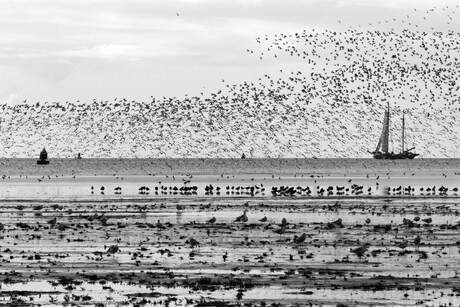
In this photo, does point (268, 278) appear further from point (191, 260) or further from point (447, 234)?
point (447, 234)

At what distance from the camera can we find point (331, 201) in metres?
88.5

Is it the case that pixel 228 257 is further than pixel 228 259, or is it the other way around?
pixel 228 257

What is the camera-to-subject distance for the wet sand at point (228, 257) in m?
33.0

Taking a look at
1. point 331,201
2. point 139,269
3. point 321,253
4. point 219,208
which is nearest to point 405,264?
point 321,253

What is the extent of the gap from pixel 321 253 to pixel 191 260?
203 inches

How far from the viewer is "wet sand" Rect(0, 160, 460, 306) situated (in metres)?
33.0

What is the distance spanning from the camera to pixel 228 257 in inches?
1678

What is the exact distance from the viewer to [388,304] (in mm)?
31344

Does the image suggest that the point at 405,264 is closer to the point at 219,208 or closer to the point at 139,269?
the point at 139,269

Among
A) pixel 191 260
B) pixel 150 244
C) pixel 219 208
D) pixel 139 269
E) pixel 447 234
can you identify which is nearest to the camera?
pixel 139 269

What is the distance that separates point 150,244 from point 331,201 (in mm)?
41697

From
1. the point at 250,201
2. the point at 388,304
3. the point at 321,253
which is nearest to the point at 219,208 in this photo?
the point at 250,201

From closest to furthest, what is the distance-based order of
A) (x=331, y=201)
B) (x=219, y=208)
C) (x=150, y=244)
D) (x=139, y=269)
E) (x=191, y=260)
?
1. (x=139, y=269)
2. (x=191, y=260)
3. (x=150, y=244)
4. (x=219, y=208)
5. (x=331, y=201)

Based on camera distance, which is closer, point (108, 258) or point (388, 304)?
point (388, 304)
